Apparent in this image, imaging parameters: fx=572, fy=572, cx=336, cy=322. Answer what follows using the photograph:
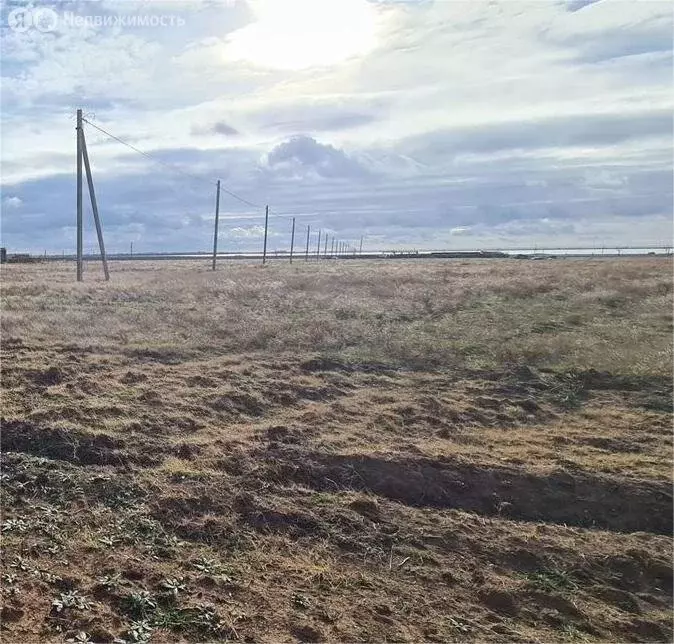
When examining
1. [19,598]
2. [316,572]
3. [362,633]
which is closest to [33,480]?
[19,598]

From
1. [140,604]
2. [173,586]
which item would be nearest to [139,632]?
[140,604]

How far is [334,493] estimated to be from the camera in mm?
5176

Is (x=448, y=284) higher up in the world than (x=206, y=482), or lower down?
higher up

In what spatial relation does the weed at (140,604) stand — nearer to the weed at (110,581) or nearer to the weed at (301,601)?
the weed at (110,581)

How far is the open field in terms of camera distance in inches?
142

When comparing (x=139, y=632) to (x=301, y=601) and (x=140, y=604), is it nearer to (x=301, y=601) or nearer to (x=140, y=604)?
(x=140, y=604)

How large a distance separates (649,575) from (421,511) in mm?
1772

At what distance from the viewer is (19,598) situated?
345 cm

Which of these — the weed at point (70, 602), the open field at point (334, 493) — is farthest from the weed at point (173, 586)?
the weed at point (70, 602)

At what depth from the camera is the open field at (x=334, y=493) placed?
3.61 meters

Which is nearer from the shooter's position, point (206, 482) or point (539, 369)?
point (206, 482)

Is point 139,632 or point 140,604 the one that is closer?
point 139,632

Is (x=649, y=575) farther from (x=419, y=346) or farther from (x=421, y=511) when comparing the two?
(x=419, y=346)

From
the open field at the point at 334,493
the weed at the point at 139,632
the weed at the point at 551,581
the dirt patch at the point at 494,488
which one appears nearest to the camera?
the weed at the point at 139,632
